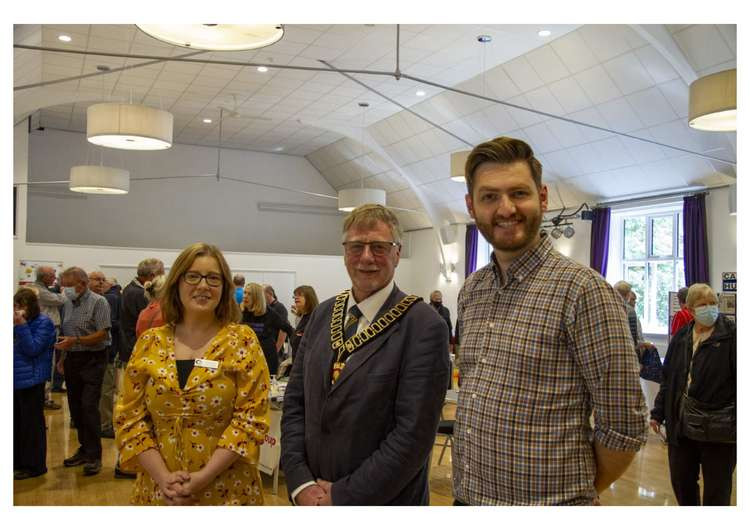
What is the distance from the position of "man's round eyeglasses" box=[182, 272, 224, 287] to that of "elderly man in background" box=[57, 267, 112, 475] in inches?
138

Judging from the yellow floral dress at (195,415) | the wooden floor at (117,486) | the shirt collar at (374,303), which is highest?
the shirt collar at (374,303)

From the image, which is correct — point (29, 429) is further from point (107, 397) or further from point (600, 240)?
point (600, 240)

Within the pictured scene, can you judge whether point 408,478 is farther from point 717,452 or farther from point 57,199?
point 57,199

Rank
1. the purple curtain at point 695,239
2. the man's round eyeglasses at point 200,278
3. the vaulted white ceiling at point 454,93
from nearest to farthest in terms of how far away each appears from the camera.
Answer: the man's round eyeglasses at point 200,278 < the vaulted white ceiling at point 454,93 < the purple curtain at point 695,239

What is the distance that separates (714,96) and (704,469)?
2.71 metres

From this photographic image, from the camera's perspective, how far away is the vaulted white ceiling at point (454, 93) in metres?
8.72

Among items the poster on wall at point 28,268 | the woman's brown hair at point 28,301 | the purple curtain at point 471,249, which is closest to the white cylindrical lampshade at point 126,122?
the woman's brown hair at point 28,301

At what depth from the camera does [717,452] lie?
11.9 feet

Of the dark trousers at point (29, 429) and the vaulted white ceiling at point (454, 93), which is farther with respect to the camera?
A: the vaulted white ceiling at point (454, 93)

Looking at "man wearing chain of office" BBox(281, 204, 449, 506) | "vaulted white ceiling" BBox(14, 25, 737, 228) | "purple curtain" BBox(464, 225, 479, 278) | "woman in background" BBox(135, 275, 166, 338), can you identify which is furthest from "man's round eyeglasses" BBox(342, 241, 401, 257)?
"purple curtain" BBox(464, 225, 479, 278)

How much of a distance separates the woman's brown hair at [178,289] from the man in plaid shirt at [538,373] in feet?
3.68

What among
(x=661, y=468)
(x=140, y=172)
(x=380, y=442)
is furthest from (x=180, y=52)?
(x=380, y=442)

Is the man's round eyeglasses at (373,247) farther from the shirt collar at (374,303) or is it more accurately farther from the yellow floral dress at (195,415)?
the yellow floral dress at (195,415)

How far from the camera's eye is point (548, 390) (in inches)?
61.7
